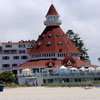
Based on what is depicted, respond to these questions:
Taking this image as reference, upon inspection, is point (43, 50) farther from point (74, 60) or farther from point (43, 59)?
point (74, 60)

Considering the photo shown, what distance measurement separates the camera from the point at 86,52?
5413 inches

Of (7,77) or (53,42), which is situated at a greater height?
(53,42)

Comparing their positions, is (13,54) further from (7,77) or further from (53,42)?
(7,77)

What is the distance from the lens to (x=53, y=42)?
4535 inches

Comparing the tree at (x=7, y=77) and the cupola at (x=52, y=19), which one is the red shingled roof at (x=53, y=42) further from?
the tree at (x=7, y=77)

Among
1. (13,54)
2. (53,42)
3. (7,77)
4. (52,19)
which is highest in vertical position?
(52,19)

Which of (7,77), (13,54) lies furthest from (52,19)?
(7,77)

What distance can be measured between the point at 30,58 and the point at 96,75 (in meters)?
25.3

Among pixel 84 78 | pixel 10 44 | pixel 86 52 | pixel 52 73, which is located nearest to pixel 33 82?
pixel 52 73
